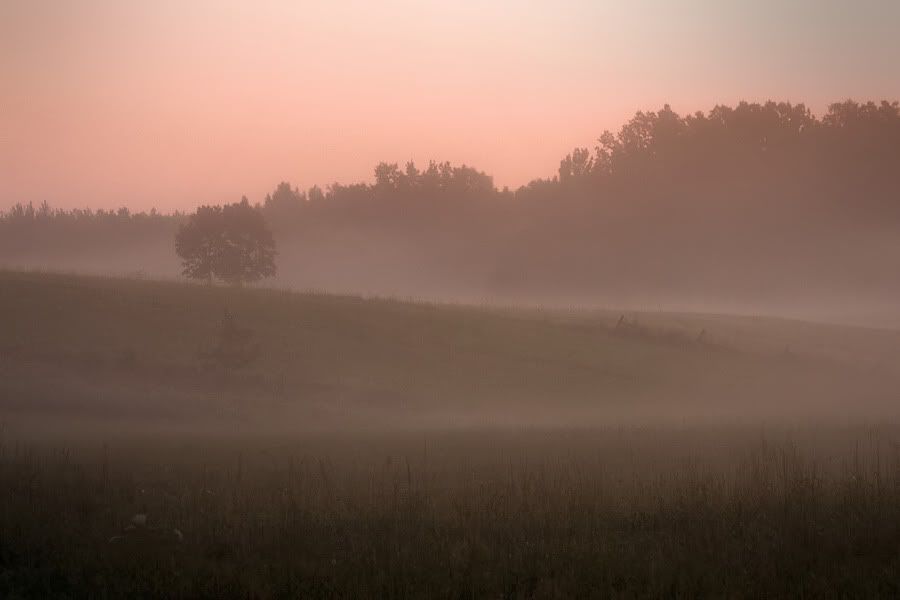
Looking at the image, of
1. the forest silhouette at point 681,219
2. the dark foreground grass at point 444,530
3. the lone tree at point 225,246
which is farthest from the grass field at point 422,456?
the forest silhouette at point 681,219

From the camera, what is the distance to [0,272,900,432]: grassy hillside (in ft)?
102

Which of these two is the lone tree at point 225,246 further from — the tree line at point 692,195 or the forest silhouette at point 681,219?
the tree line at point 692,195

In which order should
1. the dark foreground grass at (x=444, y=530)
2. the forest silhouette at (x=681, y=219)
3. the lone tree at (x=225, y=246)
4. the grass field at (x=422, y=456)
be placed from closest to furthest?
1. the dark foreground grass at (x=444, y=530)
2. the grass field at (x=422, y=456)
3. the lone tree at (x=225, y=246)
4. the forest silhouette at (x=681, y=219)

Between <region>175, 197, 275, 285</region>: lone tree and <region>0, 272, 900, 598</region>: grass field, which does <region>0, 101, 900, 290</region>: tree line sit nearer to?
<region>175, 197, 275, 285</region>: lone tree

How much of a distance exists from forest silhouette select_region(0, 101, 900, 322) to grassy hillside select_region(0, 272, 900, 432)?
150 feet

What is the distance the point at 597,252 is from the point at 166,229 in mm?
68270

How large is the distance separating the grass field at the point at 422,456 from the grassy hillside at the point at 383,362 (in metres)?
0.18

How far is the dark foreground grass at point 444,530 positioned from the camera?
7.97 meters

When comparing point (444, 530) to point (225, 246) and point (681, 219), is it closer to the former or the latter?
point (225, 246)

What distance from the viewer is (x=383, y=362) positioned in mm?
37438

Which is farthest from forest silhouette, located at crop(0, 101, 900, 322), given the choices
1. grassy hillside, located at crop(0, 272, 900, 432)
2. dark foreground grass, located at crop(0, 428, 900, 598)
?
dark foreground grass, located at crop(0, 428, 900, 598)

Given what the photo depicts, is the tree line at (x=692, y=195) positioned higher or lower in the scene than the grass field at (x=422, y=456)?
higher

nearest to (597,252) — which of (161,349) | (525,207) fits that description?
(525,207)

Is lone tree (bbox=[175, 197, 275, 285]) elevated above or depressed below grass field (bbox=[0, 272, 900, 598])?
above
